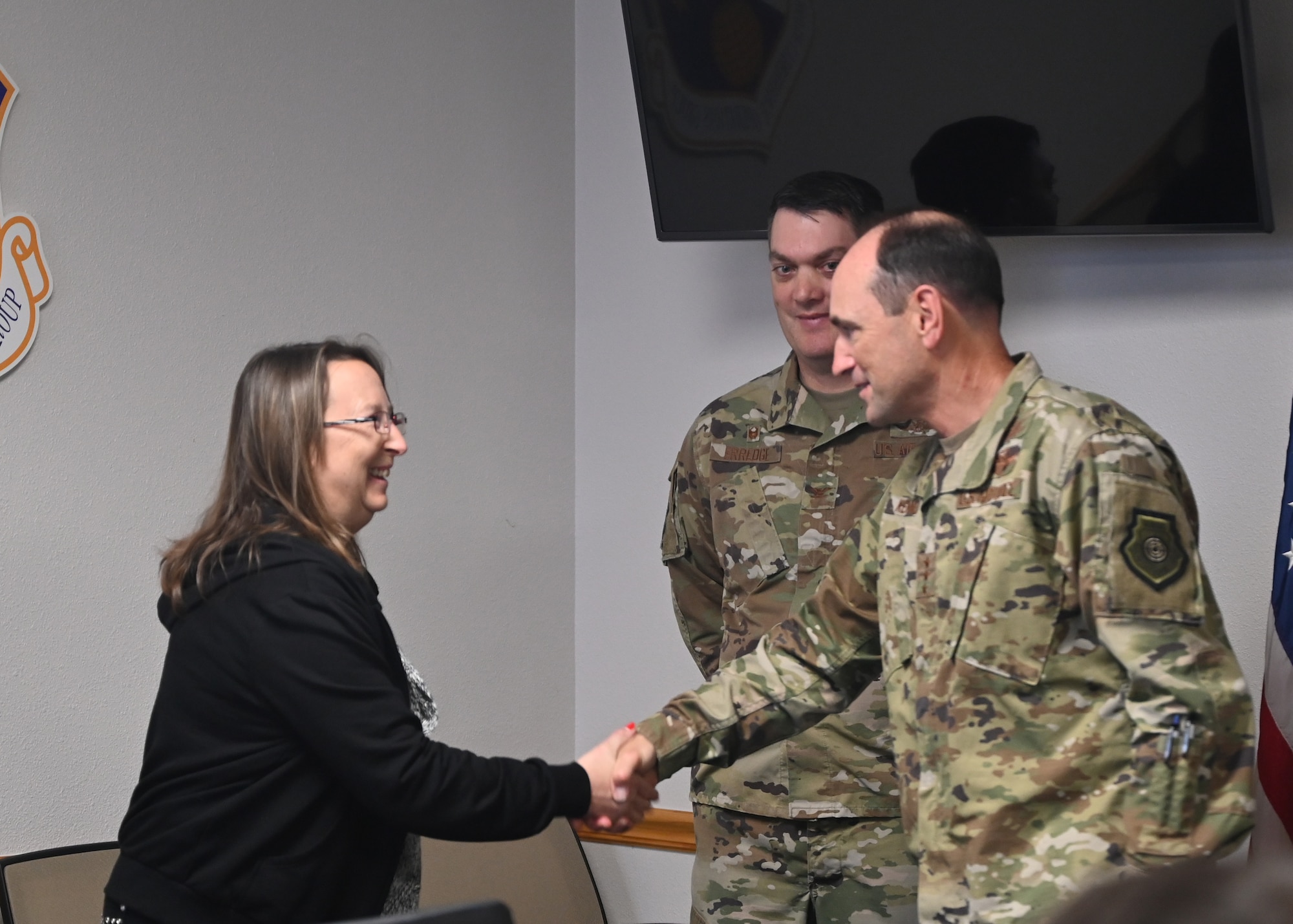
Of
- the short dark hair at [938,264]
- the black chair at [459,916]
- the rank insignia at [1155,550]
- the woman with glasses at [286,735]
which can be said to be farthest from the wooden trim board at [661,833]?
the black chair at [459,916]

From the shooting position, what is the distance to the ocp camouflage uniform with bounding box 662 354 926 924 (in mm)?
2385

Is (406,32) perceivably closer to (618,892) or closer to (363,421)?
(363,421)

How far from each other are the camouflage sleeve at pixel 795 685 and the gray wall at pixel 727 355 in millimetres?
1134

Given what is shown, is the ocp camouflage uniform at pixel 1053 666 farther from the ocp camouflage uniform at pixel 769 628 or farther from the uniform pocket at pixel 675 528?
the uniform pocket at pixel 675 528

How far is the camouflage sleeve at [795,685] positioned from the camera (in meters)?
2.18

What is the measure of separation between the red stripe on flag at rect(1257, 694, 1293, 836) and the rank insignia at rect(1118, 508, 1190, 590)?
108 cm

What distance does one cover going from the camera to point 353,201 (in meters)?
3.24

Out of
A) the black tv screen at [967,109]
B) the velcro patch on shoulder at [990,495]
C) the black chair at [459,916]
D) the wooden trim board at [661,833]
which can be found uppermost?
the black tv screen at [967,109]

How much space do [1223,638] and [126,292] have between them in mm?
2069

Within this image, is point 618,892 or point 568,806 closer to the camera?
point 568,806

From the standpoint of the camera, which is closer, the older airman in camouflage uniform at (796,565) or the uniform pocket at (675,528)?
the older airman in camouflage uniform at (796,565)

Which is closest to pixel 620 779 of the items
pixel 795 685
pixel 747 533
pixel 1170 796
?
pixel 795 685

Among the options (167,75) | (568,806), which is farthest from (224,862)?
(167,75)

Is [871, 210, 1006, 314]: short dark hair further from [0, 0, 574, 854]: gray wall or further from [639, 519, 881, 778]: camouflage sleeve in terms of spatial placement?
[0, 0, 574, 854]: gray wall
